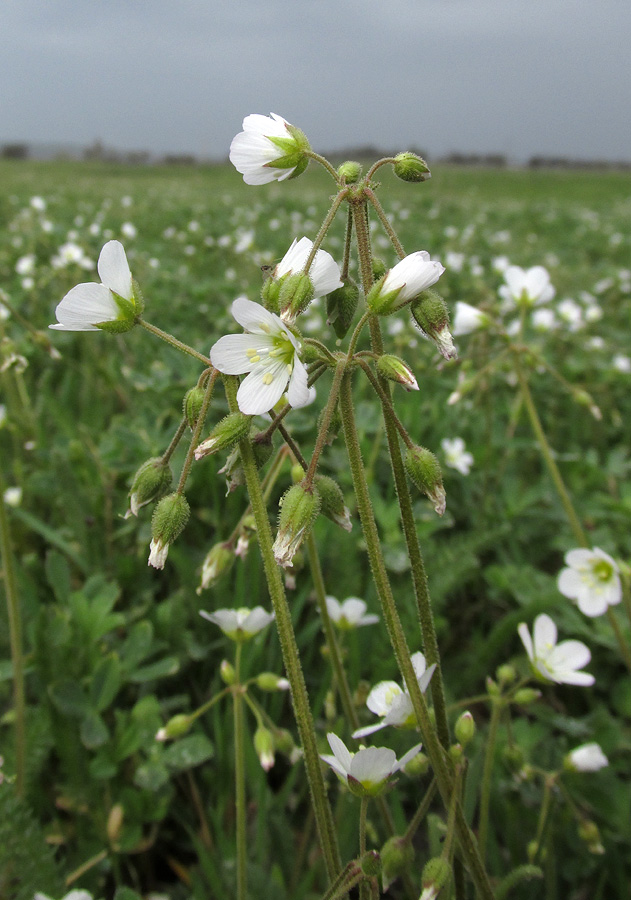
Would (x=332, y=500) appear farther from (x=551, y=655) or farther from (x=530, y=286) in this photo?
(x=530, y=286)

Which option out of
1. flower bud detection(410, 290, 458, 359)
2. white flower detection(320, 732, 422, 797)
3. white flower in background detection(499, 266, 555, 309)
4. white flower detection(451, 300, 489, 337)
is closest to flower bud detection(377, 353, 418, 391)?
flower bud detection(410, 290, 458, 359)

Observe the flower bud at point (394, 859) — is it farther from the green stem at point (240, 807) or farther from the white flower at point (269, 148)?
the white flower at point (269, 148)

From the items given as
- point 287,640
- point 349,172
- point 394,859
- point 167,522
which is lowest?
point 394,859

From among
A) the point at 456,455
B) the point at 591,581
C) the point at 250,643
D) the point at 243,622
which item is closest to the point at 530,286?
the point at 456,455

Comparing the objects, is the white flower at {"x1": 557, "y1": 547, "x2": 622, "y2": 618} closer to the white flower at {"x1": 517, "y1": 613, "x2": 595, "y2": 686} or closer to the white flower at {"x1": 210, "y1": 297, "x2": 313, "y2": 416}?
the white flower at {"x1": 517, "y1": 613, "x2": 595, "y2": 686}

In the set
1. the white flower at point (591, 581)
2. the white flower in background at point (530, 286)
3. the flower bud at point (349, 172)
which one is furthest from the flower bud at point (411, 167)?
the white flower in background at point (530, 286)
